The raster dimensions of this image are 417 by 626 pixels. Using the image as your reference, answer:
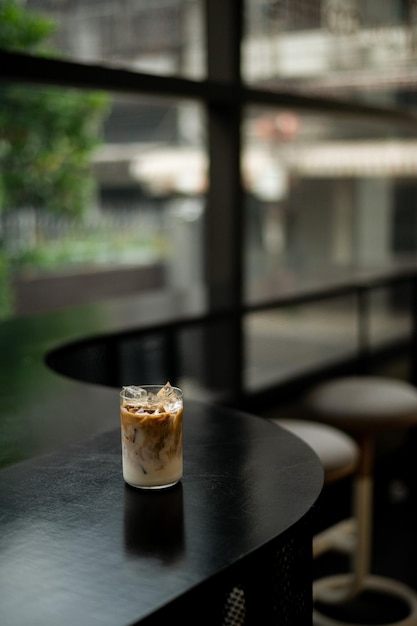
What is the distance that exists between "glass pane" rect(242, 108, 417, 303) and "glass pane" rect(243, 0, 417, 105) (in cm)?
33

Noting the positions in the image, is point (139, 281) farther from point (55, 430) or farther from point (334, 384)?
point (55, 430)

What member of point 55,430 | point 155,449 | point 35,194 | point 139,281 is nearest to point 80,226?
point 35,194

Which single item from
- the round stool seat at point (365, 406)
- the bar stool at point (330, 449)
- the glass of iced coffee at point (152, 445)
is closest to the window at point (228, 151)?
the round stool seat at point (365, 406)

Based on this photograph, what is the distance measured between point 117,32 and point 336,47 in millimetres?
1437

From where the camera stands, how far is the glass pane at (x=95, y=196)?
374 cm

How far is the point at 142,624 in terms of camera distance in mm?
817

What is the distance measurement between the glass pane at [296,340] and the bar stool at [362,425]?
634 millimetres

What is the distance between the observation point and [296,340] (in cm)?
358

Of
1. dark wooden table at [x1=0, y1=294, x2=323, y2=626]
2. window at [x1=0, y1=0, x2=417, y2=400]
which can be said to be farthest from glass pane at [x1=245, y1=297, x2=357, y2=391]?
dark wooden table at [x1=0, y1=294, x2=323, y2=626]

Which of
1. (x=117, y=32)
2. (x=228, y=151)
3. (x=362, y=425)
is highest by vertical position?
(x=117, y=32)

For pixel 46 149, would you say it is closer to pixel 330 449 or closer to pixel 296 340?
pixel 296 340

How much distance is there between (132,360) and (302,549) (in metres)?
1.65

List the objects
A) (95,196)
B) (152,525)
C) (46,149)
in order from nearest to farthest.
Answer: (152,525)
(46,149)
(95,196)

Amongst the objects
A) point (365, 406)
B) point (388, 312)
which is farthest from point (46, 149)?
point (365, 406)
